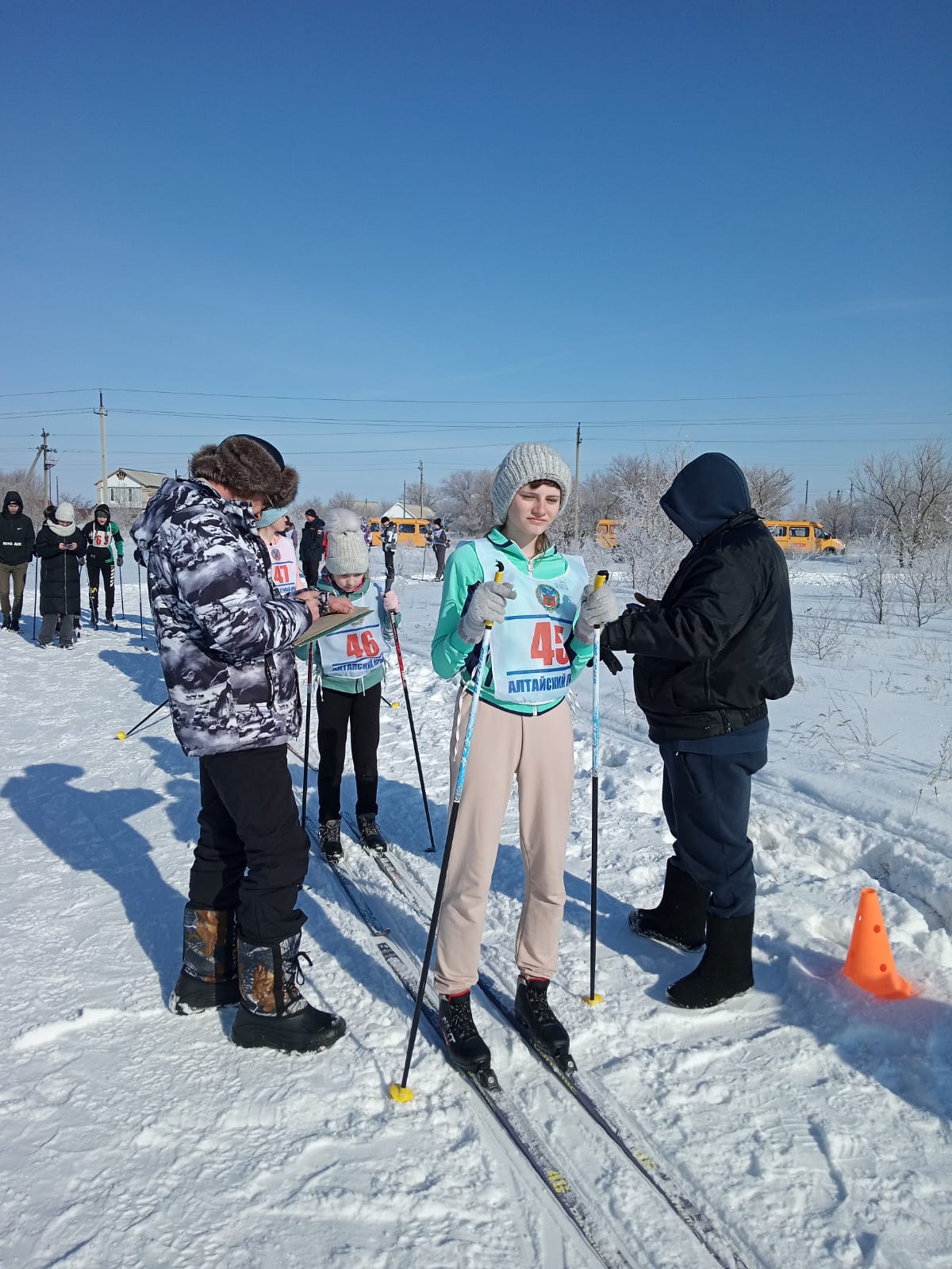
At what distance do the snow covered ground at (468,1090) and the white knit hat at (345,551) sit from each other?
1.72m

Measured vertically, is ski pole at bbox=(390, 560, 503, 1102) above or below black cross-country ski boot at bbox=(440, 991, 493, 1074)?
above

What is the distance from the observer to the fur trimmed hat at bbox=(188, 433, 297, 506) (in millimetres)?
2816

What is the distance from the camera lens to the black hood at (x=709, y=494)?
317cm

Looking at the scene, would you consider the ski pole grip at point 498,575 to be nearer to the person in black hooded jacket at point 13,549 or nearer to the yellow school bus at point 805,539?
the person in black hooded jacket at point 13,549

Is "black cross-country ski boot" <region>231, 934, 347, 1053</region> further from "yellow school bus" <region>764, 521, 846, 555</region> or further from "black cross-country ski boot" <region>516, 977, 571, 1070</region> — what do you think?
"yellow school bus" <region>764, 521, 846, 555</region>

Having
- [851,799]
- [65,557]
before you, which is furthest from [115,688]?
[851,799]

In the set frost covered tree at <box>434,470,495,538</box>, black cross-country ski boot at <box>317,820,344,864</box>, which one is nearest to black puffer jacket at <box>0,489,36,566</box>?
black cross-country ski boot at <box>317,820,344,864</box>

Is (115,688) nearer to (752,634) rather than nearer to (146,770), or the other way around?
(146,770)

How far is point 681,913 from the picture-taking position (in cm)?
362

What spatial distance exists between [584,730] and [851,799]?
2.48 meters

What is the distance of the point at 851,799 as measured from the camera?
204 inches

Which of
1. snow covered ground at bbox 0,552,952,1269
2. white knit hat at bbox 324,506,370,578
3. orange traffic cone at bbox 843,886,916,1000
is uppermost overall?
white knit hat at bbox 324,506,370,578

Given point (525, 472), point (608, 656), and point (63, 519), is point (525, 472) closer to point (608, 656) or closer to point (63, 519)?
point (608, 656)

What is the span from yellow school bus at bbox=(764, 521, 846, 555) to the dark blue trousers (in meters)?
39.8
